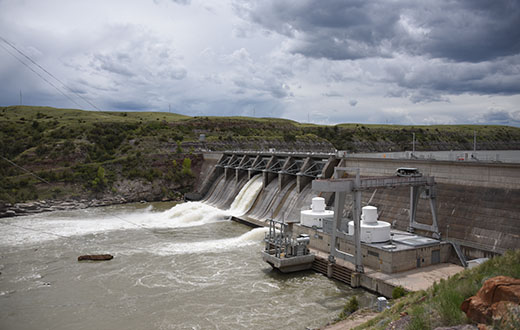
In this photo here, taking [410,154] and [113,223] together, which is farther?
[113,223]

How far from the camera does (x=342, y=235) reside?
2308 cm

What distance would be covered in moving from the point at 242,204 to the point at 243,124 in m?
54.4

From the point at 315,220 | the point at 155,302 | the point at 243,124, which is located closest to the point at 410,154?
the point at 315,220

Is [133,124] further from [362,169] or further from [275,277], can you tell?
[275,277]

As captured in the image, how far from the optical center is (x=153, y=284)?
72.3ft

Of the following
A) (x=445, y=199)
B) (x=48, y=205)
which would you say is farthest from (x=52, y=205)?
(x=445, y=199)

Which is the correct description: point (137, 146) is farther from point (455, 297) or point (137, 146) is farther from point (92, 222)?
point (455, 297)

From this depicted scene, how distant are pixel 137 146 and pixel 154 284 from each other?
48.1m

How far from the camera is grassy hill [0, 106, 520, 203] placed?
52656mm

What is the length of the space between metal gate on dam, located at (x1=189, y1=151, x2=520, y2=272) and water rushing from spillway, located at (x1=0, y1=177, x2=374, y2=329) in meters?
5.40

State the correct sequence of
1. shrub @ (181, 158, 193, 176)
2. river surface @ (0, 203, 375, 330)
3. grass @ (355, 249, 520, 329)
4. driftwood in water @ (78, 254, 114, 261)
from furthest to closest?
Result: 1. shrub @ (181, 158, 193, 176)
2. driftwood in water @ (78, 254, 114, 261)
3. river surface @ (0, 203, 375, 330)
4. grass @ (355, 249, 520, 329)

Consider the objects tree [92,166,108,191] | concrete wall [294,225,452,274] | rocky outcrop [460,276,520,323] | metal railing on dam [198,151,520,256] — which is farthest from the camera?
tree [92,166,108,191]

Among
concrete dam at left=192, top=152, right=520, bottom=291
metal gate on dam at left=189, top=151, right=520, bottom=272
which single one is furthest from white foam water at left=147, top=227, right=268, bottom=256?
metal gate on dam at left=189, top=151, right=520, bottom=272

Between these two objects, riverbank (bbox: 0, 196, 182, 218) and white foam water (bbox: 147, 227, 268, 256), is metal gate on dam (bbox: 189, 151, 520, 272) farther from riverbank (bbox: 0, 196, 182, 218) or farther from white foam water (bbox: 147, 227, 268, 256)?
riverbank (bbox: 0, 196, 182, 218)
